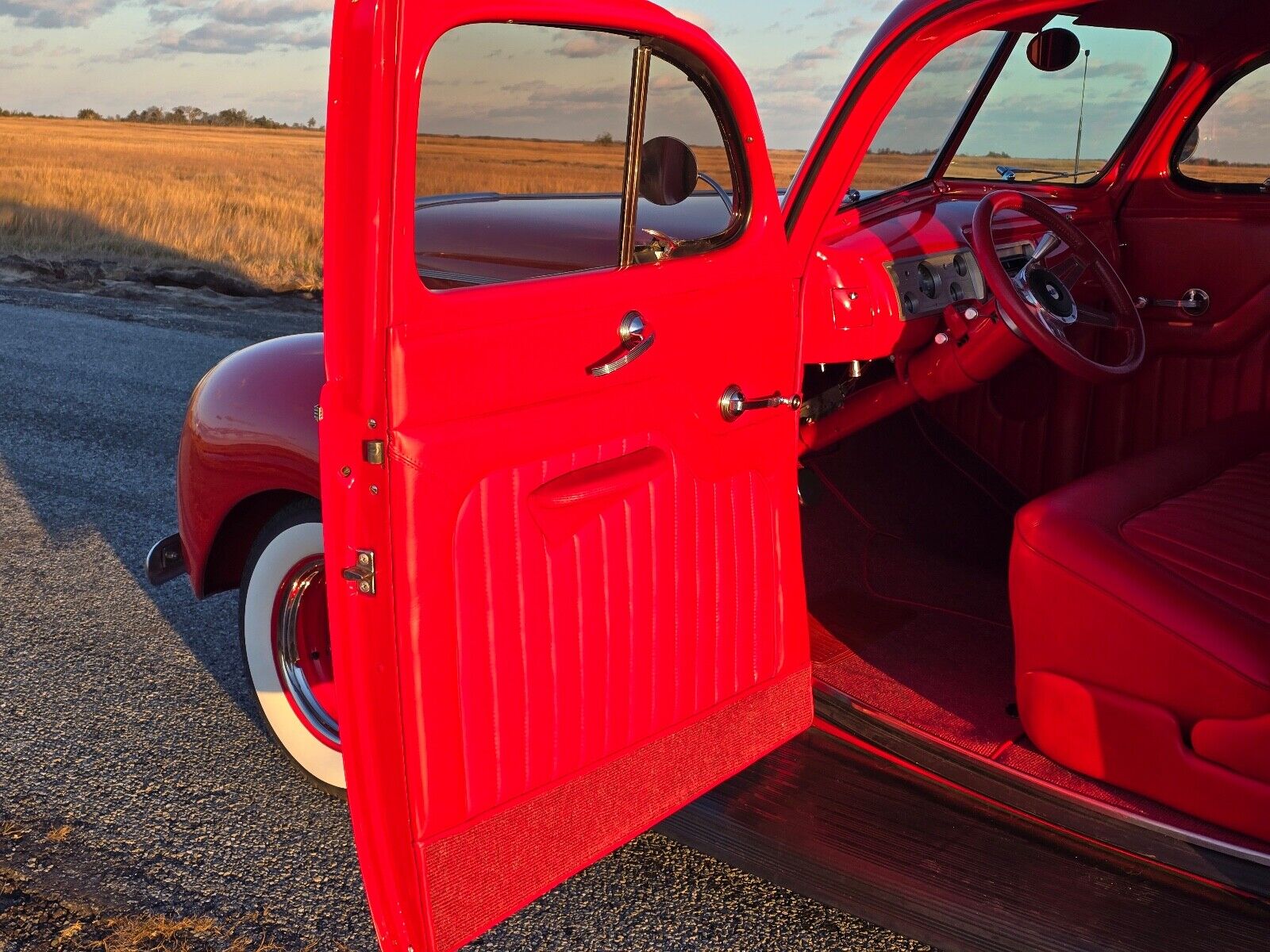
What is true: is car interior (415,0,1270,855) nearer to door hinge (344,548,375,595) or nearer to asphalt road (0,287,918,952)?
door hinge (344,548,375,595)

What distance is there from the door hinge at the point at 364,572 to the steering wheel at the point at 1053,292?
1795 millimetres

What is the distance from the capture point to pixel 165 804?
10.0 feet

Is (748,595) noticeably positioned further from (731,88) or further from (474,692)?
(731,88)

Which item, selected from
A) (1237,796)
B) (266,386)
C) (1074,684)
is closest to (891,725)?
(1074,684)

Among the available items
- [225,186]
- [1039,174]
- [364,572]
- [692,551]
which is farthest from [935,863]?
[225,186]

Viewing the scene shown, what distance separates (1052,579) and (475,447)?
1.26 metres

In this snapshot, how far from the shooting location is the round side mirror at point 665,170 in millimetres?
2250

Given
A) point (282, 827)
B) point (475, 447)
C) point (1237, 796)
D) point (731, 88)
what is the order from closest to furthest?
point (475, 447)
point (1237, 796)
point (731, 88)
point (282, 827)

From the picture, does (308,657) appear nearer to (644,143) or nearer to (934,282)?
(644,143)

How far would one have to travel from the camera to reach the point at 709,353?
7.79 ft

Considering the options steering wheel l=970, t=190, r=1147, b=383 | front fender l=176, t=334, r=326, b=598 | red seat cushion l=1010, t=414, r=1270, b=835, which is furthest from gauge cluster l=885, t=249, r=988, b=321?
front fender l=176, t=334, r=326, b=598

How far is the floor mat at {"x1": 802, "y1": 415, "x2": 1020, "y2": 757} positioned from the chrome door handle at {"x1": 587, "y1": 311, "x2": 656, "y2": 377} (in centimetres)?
103

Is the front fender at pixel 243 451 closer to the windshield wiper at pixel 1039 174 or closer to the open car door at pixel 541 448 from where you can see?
the open car door at pixel 541 448

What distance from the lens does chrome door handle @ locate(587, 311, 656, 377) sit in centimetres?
216
